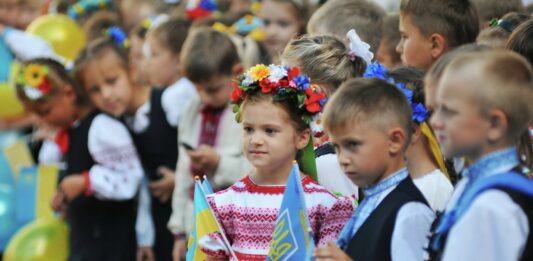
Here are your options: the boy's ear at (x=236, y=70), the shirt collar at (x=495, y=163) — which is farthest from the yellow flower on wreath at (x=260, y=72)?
the boy's ear at (x=236, y=70)

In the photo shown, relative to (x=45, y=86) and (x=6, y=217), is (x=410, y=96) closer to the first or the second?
(x=45, y=86)

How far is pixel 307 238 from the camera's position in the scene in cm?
376

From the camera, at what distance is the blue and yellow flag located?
376cm

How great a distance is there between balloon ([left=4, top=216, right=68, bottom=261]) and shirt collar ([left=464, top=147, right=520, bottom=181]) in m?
4.36

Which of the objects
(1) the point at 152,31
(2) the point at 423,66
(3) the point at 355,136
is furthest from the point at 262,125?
(1) the point at 152,31

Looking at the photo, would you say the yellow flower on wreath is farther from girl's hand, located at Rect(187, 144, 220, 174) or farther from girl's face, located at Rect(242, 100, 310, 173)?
girl's hand, located at Rect(187, 144, 220, 174)

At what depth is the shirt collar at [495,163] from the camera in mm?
3227

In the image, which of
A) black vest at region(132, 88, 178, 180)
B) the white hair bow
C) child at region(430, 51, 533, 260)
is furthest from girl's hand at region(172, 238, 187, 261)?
child at region(430, 51, 533, 260)

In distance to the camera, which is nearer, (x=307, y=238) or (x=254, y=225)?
(x=307, y=238)

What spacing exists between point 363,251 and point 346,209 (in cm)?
62

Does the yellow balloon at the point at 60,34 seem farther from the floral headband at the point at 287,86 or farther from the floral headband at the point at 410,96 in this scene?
the floral headband at the point at 410,96

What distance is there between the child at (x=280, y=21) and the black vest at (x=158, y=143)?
1.08 m

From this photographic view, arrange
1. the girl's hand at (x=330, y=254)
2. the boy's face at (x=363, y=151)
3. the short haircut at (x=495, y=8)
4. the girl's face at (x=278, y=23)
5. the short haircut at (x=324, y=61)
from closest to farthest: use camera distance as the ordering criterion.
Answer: the girl's hand at (x=330, y=254) < the boy's face at (x=363, y=151) < the short haircut at (x=324, y=61) < the short haircut at (x=495, y=8) < the girl's face at (x=278, y=23)

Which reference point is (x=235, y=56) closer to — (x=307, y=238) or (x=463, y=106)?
(x=307, y=238)
